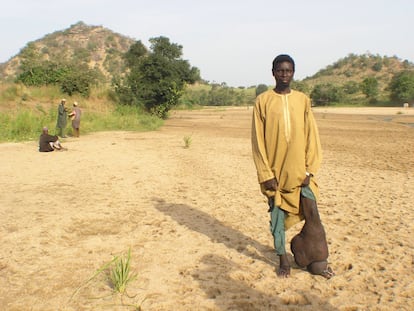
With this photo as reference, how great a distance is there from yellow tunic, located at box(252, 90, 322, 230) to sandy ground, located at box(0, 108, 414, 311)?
75cm

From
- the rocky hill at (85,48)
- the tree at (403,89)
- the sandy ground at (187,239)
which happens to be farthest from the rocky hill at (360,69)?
the sandy ground at (187,239)

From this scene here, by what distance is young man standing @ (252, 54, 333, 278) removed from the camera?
2898mm

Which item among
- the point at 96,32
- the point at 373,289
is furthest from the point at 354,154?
the point at 96,32

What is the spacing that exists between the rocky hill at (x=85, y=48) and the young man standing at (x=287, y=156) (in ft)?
206

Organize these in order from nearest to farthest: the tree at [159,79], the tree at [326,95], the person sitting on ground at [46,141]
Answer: the person sitting on ground at [46,141] < the tree at [159,79] < the tree at [326,95]

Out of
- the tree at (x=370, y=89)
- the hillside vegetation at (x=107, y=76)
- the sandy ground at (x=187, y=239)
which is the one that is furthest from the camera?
the tree at (x=370, y=89)

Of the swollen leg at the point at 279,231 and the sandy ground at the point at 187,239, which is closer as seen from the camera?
the sandy ground at the point at 187,239

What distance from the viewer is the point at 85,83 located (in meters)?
23.1

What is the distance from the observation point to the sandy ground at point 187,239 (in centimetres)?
275

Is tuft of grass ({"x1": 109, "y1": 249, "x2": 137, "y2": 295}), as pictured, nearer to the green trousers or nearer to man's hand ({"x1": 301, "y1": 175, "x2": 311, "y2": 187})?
the green trousers

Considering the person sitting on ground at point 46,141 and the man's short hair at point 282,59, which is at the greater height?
the man's short hair at point 282,59

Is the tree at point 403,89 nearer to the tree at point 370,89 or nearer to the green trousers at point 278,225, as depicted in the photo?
the tree at point 370,89

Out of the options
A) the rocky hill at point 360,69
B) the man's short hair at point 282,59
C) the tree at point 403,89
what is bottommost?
the man's short hair at point 282,59

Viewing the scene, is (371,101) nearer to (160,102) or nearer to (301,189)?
(160,102)
